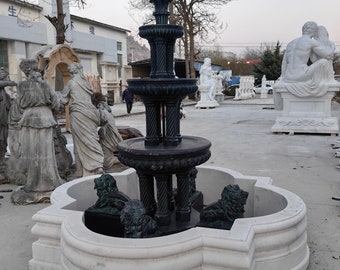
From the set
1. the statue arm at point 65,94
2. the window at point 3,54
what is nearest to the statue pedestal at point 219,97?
the window at point 3,54

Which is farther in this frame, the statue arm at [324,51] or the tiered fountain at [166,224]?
the statue arm at [324,51]

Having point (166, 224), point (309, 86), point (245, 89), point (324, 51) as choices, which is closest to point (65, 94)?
point (166, 224)

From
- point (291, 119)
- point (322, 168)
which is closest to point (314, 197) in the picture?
point (322, 168)

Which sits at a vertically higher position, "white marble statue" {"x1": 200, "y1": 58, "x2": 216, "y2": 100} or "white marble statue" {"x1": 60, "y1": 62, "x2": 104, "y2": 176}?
"white marble statue" {"x1": 200, "y1": 58, "x2": 216, "y2": 100}

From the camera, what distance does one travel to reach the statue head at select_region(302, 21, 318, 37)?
1010 centimetres

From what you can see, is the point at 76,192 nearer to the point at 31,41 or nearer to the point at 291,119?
the point at 291,119

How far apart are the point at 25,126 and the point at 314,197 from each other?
407cm

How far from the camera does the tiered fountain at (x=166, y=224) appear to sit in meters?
2.42

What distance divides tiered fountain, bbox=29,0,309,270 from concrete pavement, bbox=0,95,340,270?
17.6 inches

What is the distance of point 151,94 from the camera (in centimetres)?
291

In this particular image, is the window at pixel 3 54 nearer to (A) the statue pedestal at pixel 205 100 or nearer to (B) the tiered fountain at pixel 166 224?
(A) the statue pedestal at pixel 205 100

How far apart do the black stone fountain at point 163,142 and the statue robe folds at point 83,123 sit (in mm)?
2211

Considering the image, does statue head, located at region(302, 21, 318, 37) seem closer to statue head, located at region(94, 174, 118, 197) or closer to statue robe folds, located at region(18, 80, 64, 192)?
statue robe folds, located at region(18, 80, 64, 192)

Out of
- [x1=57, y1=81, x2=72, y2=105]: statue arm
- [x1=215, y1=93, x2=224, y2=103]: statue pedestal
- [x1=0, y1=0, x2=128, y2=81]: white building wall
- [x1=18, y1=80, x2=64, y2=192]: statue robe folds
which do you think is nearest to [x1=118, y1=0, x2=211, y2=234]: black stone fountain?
[x1=18, y1=80, x2=64, y2=192]: statue robe folds
